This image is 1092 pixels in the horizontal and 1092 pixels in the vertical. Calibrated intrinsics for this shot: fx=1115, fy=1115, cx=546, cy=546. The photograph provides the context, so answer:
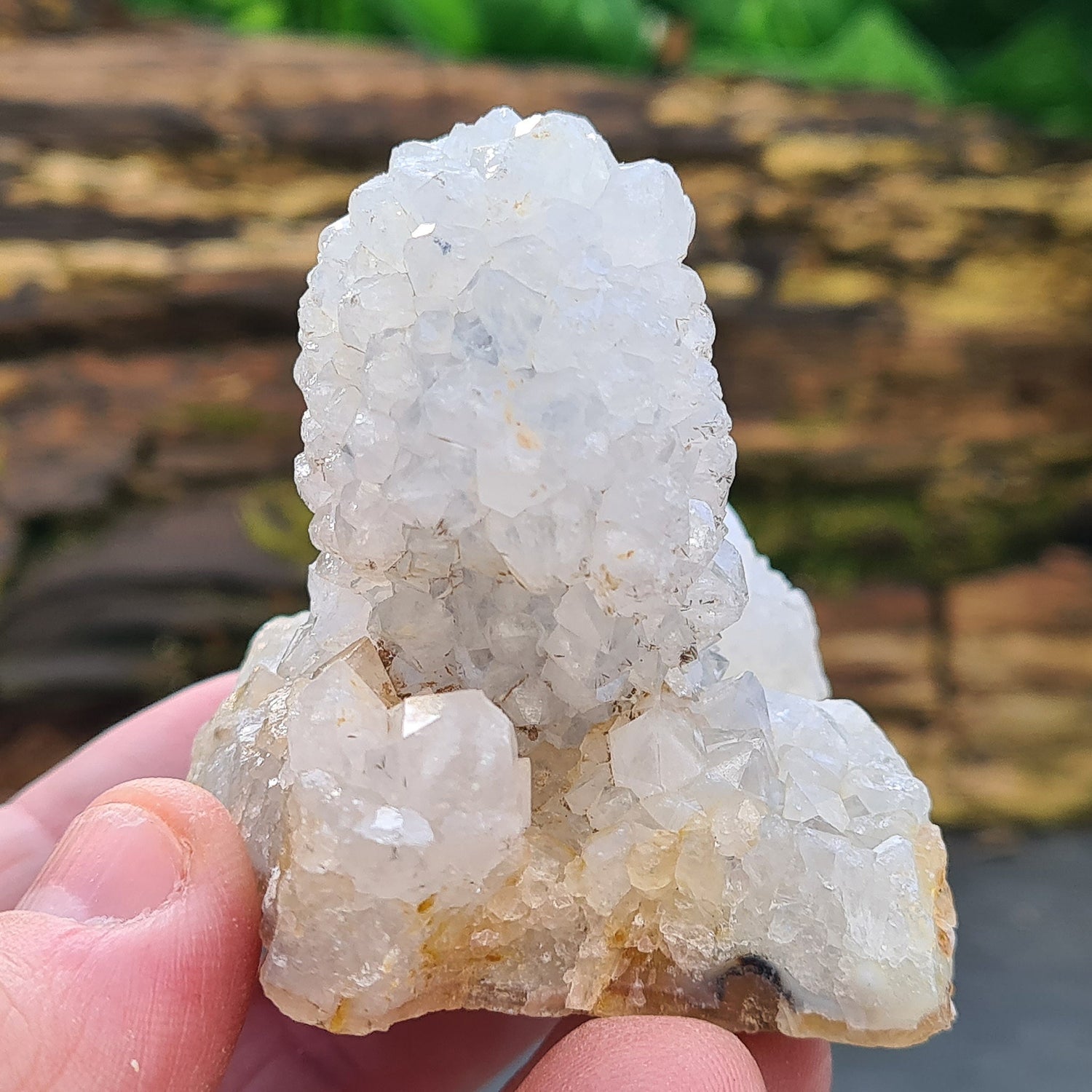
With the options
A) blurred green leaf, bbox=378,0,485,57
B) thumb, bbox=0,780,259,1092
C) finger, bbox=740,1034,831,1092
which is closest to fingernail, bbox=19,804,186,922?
thumb, bbox=0,780,259,1092

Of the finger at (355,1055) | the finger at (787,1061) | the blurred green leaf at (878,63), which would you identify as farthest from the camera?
the blurred green leaf at (878,63)

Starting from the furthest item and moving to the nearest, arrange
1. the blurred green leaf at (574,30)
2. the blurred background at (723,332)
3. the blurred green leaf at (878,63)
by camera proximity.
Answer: the blurred green leaf at (878,63) < the blurred green leaf at (574,30) < the blurred background at (723,332)

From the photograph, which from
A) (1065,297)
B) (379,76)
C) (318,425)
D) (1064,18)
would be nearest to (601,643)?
(318,425)

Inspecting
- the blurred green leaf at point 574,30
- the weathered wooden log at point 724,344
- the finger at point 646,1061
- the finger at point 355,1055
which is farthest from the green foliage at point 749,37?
the finger at point 646,1061

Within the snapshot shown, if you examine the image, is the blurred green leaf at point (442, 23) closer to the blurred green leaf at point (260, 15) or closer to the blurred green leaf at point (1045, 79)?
the blurred green leaf at point (260, 15)

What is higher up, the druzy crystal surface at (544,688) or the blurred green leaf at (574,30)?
the blurred green leaf at (574,30)

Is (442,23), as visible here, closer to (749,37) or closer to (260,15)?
(260,15)

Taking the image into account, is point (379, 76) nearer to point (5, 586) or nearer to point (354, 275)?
point (5, 586)
